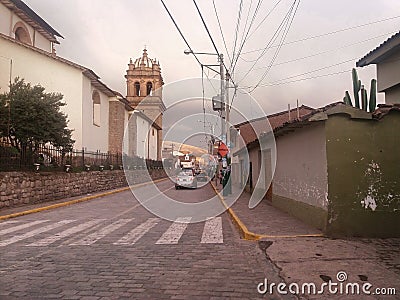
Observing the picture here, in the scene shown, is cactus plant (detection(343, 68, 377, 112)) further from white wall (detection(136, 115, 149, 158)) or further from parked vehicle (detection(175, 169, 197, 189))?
white wall (detection(136, 115, 149, 158))

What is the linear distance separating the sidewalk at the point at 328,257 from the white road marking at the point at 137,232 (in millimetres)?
2673

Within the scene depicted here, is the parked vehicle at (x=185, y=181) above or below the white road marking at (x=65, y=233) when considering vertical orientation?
above

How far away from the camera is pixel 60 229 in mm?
10945

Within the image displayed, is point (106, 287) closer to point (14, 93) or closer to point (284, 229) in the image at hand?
point (284, 229)

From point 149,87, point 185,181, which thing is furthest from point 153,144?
point 185,181

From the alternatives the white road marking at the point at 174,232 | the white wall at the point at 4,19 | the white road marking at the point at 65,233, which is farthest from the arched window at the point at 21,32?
the white road marking at the point at 174,232

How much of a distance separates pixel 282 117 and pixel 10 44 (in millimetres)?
24418

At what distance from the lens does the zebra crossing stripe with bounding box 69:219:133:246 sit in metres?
8.88

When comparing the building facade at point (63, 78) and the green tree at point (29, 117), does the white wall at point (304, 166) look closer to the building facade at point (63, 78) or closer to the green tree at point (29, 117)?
the green tree at point (29, 117)

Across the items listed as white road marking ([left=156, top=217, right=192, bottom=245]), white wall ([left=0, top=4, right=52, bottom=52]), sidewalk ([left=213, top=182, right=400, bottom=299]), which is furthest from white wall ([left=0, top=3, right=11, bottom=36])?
sidewalk ([left=213, top=182, right=400, bottom=299])

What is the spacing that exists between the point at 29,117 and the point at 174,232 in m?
10.6

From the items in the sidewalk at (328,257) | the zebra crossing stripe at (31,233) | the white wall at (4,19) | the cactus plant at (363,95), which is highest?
the white wall at (4,19)

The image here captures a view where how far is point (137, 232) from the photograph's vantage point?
1030 centimetres

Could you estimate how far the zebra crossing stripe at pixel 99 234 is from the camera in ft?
29.1
